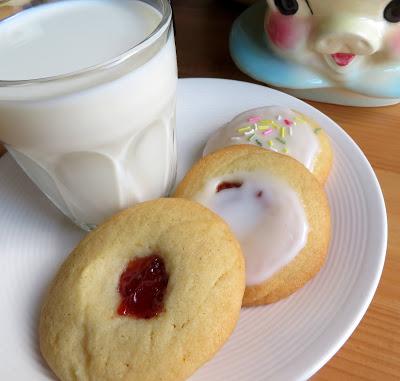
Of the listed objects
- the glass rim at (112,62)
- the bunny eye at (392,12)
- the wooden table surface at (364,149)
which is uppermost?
the glass rim at (112,62)

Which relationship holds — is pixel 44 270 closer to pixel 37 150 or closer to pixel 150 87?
pixel 37 150

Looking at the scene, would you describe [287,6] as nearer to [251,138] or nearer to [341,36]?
[341,36]

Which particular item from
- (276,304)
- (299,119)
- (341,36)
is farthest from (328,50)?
(276,304)

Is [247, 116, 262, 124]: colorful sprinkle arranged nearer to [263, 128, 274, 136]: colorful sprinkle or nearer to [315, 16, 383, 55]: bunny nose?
[263, 128, 274, 136]: colorful sprinkle

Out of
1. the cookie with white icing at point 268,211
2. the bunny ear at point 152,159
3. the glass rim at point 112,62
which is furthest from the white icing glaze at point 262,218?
the glass rim at point 112,62

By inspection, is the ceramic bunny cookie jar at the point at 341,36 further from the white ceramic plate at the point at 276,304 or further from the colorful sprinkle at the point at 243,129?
the colorful sprinkle at the point at 243,129

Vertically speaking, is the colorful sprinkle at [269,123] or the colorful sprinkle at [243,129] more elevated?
the colorful sprinkle at [269,123]
